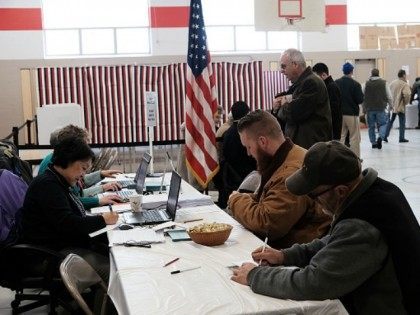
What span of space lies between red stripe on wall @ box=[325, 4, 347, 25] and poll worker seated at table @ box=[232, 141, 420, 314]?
52.4 feet

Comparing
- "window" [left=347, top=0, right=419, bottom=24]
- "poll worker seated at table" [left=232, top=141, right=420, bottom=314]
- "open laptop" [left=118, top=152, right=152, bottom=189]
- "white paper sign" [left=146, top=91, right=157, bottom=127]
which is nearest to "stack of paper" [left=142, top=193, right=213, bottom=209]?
"open laptop" [left=118, top=152, right=152, bottom=189]

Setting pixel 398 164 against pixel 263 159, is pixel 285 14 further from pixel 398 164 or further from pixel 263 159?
pixel 263 159

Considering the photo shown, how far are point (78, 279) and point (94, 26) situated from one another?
1338 centimetres

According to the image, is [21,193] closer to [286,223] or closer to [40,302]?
[40,302]

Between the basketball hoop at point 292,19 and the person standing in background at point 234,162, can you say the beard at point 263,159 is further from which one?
the basketball hoop at point 292,19

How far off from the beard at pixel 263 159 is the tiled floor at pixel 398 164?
2.40 meters

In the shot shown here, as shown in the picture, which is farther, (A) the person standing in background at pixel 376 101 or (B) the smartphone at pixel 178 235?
(A) the person standing in background at pixel 376 101

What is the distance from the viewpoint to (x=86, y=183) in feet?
19.4

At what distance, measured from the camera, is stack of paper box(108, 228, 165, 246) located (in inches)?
125

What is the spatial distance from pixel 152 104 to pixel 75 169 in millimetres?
3701

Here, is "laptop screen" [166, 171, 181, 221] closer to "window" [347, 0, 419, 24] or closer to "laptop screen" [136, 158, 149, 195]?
"laptop screen" [136, 158, 149, 195]

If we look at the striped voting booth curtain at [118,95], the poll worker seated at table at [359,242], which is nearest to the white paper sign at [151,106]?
the striped voting booth curtain at [118,95]

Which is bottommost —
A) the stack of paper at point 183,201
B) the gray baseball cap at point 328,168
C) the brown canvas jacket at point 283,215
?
the stack of paper at point 183,201

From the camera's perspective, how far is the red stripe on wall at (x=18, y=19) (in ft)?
48.4
